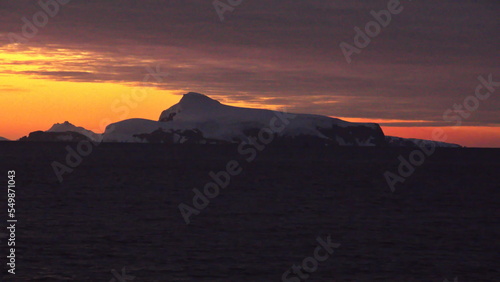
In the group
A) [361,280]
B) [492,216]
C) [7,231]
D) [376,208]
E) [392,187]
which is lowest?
[361,280]

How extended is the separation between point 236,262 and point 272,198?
124 feet

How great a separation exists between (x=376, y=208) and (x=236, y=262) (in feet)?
106

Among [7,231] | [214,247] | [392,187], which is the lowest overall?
[214,247]

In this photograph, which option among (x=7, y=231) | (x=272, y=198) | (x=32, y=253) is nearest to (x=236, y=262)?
(x=32, y=253)

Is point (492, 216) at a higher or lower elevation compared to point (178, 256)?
higher

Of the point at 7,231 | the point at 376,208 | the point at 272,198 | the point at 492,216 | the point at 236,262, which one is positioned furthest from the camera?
the point at 272,198

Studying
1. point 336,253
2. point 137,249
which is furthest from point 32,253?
point 336,253

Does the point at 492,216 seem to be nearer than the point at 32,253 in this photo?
No

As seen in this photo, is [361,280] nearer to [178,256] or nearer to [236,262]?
[236,262]

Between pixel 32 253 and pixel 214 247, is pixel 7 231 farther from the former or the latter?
pixel 214 247

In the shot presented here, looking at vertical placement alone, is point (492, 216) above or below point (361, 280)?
above

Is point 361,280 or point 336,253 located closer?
point 361,280

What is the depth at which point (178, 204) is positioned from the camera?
6438 cm

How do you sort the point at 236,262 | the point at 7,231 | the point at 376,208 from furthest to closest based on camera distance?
the point at 376,208
the point at 7,231
the point at 236,262
